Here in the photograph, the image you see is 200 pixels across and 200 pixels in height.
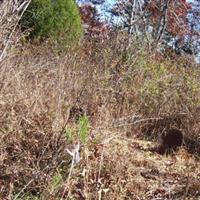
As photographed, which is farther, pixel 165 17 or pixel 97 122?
pixel 165 17

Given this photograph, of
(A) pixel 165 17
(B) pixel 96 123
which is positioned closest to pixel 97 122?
(B) pixel 96 123

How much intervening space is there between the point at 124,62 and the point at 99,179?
11.1 feet

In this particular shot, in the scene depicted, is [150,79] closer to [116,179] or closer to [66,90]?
[66,90]

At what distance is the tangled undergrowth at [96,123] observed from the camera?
3.76m

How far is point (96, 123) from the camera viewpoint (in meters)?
5.01

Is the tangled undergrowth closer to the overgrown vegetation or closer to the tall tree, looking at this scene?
the overgrown vegetation

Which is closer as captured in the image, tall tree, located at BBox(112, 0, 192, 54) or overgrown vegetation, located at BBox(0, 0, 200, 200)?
overgrown vegetation, located at BBox(0, 0, 200, 200)

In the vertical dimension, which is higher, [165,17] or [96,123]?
[165,17]

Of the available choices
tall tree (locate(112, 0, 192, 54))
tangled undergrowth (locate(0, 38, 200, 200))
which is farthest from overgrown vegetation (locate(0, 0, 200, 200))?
tall tree (locate(112, 0, 192, 54))

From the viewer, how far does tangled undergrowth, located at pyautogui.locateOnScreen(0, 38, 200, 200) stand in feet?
12.3

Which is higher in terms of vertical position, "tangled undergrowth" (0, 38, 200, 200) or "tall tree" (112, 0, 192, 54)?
"tall tree" (112, 0, 192, 54)

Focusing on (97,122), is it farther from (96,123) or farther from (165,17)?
(165,17)

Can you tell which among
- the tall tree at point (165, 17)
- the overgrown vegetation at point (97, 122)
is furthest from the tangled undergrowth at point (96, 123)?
the tall tree at point (165, 17)

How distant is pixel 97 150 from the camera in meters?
4.40
